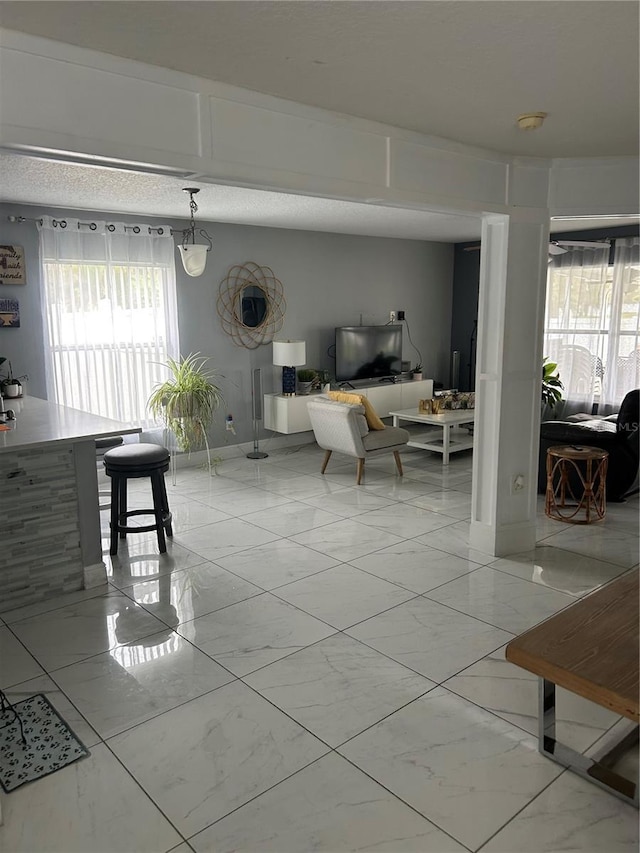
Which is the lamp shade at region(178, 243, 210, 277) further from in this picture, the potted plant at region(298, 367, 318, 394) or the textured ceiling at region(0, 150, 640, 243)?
the potted plant at region(298, 367, 318, 394)

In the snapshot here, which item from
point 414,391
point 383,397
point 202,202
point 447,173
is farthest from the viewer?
point 414,391

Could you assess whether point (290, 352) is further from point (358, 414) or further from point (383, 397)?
point (383, 397)

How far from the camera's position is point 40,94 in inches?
78.0

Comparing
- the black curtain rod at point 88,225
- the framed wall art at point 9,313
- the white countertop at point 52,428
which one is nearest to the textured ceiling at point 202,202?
the black curtain rod at point 88,225

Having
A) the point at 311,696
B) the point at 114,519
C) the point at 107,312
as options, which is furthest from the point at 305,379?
the point at 311,696

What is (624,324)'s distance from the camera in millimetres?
7133

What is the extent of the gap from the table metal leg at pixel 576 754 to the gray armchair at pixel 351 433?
11.8ft

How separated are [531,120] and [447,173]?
1.97 ft

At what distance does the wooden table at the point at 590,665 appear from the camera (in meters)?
1.99

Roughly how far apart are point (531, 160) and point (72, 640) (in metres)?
3.59

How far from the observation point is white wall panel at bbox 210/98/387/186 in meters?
2.44

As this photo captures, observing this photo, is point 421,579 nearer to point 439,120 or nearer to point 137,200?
point 439,120

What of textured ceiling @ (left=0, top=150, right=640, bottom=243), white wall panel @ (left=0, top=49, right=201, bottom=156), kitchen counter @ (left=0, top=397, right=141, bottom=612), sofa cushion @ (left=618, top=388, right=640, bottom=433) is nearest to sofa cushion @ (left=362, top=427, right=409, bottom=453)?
sofa cushion @ (left=618, top=388, right=640, bottom=433)

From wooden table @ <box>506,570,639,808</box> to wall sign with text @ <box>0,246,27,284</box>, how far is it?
4761 millimetres
